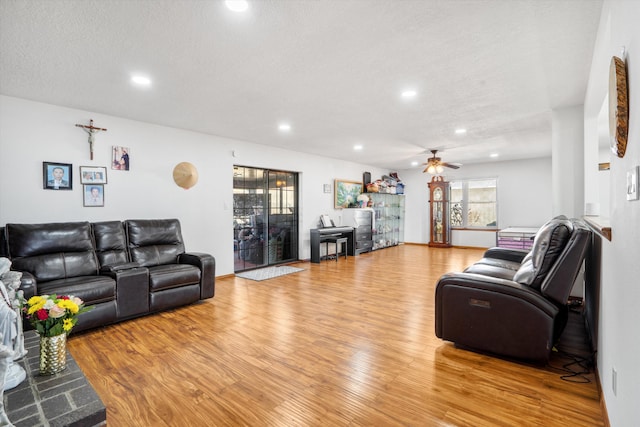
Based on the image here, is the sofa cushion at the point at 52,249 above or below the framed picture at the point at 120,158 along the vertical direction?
below

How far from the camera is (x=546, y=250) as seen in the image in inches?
93.0

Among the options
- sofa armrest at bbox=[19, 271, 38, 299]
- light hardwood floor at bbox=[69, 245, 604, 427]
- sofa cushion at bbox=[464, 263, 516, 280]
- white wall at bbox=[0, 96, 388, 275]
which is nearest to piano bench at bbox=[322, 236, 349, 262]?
white wall at bbox=[0, 96, 388, 275]

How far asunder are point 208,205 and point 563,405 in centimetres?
489

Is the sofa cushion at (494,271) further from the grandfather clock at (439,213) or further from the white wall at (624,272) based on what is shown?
the grandfather clock at (439,213)

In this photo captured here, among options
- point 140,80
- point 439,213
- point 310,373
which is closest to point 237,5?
point 140,80

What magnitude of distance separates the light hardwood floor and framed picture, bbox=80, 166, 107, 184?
1.89 metres

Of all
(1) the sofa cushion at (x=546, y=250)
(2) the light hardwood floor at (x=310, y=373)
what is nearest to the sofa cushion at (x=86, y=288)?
(2) the light hardwood floor at (x=310, y=373)

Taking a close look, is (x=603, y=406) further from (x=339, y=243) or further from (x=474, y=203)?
(x=474, y=203)

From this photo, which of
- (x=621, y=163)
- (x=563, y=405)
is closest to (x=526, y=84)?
(x=621, y=163)

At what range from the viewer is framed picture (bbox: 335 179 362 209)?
7.96m

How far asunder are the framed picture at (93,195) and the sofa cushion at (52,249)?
417 millimetres

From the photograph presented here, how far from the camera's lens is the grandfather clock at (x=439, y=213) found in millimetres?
9227

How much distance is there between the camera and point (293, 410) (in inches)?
73.2

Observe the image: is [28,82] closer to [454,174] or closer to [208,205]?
[208,205]
